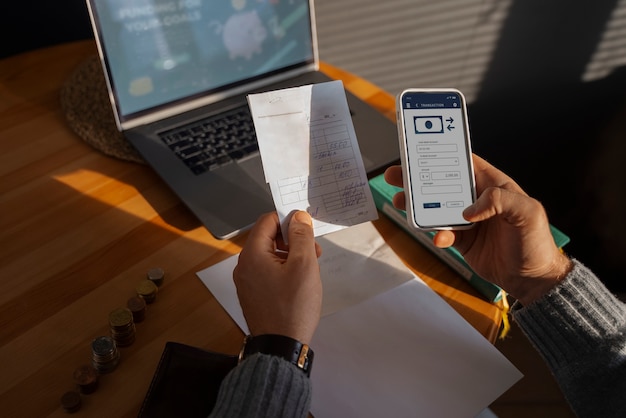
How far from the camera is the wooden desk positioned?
1.98ft

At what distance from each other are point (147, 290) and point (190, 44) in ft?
1.28

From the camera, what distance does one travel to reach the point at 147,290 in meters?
0.67

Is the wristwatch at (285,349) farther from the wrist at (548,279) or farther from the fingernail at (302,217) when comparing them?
the wrist at (548,279)

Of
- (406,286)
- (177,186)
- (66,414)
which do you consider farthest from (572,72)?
(66,414)

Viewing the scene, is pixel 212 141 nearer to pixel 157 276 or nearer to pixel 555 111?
pixel 157 276

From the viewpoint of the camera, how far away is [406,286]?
724 mm

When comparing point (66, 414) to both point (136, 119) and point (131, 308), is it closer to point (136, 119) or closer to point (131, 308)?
point (131, 308)

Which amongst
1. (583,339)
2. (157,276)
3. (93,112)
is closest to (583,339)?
(583,339)

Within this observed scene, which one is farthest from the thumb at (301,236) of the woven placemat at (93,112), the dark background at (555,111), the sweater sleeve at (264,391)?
the dark background at (555,111)

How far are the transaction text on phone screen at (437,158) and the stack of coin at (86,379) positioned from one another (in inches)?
15.2

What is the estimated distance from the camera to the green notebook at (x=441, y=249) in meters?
0.71

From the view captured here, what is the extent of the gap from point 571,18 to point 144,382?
112 cm

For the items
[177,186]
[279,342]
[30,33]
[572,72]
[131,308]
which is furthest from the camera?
[572,72]

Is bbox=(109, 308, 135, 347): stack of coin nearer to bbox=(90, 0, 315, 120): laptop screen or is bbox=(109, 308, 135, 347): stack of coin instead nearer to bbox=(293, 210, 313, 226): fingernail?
bbox=(293, 210, 313, 226): fingernail
